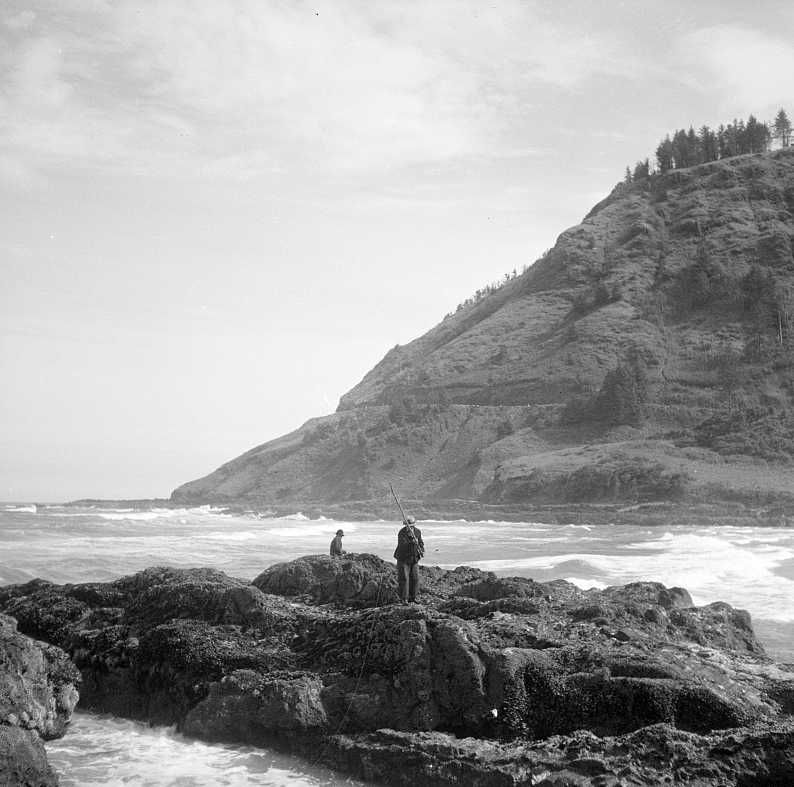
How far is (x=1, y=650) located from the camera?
8.45 metres

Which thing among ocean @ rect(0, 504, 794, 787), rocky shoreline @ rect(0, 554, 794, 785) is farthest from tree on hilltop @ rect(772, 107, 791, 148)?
rocky shoreline @ rect(0, 554, 794, 785)

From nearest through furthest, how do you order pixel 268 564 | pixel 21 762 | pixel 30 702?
1. pixel 21 762
2. pixel 30 702
3. pixel 268 564

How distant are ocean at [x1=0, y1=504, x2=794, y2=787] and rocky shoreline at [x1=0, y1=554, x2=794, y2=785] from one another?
39 centimetres

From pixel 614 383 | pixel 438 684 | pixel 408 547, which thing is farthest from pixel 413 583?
pixel 614 383

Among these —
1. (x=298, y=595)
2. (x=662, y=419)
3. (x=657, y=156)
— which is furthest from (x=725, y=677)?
(x=657, y=156)

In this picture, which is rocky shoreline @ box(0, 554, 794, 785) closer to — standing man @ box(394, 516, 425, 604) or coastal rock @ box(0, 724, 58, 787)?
coastal rock @ box(0, 724, 58, 787)

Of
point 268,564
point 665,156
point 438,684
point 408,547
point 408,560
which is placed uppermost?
point 665,156

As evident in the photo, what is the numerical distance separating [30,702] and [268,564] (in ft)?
55.6

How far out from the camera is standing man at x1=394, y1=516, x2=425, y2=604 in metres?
12.3

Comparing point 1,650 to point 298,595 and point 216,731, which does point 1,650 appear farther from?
point 298,595

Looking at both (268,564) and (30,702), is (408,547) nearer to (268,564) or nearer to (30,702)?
(30,702)

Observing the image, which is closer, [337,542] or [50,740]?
[50,740]

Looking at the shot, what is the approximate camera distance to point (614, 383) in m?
98.8

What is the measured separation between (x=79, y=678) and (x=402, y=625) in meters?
3.51
